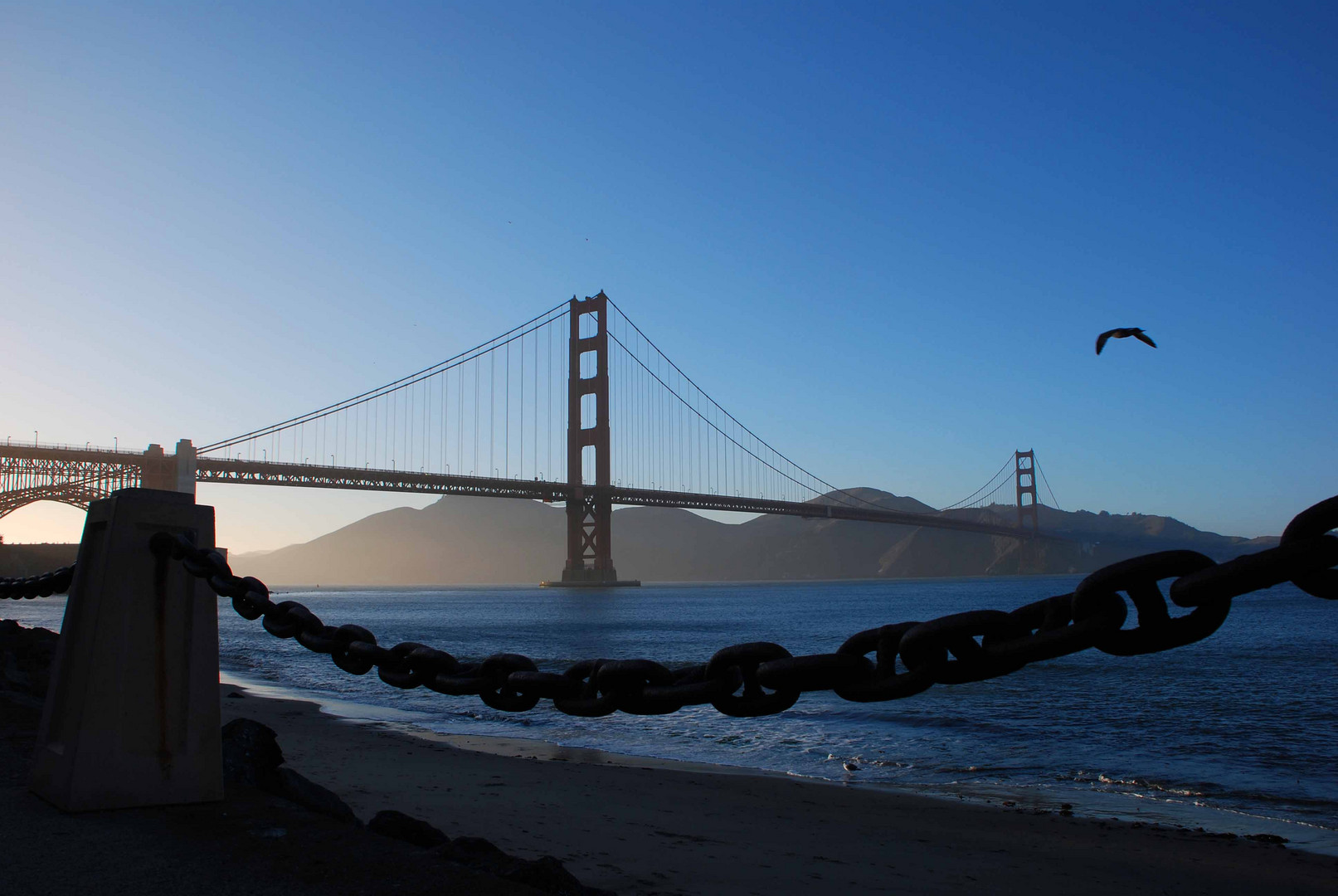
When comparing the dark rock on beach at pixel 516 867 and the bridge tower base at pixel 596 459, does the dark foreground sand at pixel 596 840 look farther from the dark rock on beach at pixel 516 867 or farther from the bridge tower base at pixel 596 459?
the bridge tower base at pixel 596 459

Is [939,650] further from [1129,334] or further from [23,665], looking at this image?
[23,665]

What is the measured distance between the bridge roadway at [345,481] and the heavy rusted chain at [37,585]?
46.9 m

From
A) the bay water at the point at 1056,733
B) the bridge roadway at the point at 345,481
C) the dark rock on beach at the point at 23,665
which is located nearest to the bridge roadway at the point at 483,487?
the bridge roadway at the point at 345,481

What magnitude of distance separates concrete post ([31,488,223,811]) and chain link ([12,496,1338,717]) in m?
0.69

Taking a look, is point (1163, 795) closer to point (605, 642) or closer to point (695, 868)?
point (695, 868)

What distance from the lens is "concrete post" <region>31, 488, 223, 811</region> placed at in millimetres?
2221

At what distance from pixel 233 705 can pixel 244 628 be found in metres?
27.1

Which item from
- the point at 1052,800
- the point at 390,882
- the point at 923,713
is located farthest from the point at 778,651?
the point at 923,713

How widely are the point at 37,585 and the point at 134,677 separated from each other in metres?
1.96

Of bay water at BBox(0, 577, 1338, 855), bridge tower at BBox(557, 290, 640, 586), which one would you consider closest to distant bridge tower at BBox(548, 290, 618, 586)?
bridge tower at BBox(557, 290, 640, 586)

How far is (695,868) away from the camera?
14.7 ft

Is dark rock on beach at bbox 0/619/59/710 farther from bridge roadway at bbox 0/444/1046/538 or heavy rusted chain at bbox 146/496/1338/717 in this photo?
bridge roadway at bbox 0/444/1046/538

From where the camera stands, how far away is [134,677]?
2.26 meters

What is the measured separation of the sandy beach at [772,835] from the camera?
4559mm
